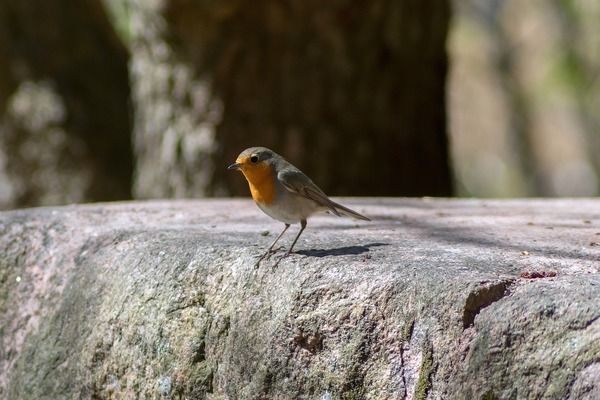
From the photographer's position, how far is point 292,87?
4.91m

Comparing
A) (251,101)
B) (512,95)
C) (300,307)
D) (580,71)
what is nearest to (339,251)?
(300,307)

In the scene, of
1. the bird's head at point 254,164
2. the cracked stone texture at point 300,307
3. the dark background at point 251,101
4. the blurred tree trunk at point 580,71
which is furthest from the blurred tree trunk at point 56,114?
the blurred tree trunk at point 580,71

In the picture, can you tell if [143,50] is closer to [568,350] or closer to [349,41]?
[349,41]

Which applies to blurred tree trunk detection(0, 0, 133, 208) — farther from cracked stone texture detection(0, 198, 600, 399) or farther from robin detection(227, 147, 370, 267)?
robin detection(227, 147, 370, 267)

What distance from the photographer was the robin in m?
2.57

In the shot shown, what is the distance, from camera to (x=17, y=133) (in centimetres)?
670

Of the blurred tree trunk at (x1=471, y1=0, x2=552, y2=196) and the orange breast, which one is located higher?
the blurred tree trunk at (x1=471, y1=0, x2=552, y2=196)

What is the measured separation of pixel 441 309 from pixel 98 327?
1020 mm

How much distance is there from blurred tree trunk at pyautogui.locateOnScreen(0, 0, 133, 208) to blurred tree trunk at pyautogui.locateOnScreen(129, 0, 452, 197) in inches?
70.1

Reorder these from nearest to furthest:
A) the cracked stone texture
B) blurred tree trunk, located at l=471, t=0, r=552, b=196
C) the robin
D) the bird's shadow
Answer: the cracked stone texture, the bird's shadow, the robin, blurred tree trunk, located at l=471, t=0, r=552, b=196

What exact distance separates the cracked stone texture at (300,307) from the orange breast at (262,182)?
0.40 feet

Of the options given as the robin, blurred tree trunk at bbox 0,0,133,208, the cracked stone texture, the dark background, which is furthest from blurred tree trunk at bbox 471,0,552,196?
the robin

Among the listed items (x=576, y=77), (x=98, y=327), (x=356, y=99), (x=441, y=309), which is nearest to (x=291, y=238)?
(x=98, y=327)

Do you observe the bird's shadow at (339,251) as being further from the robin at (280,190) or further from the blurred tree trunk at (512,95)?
the blurred tree trunk at (512,95)
